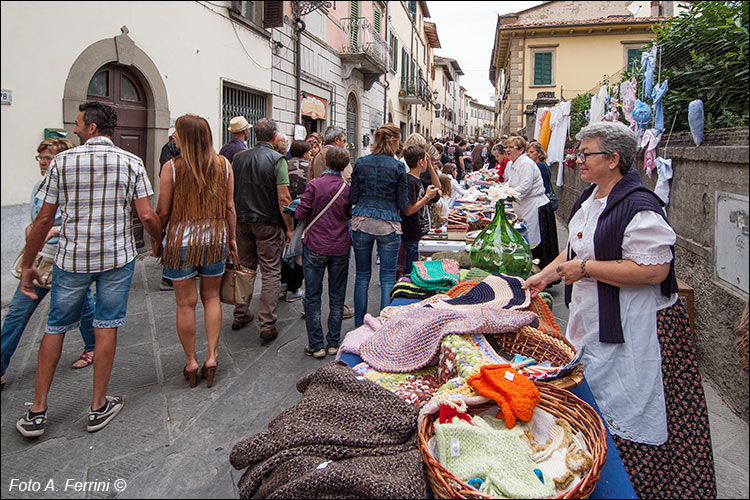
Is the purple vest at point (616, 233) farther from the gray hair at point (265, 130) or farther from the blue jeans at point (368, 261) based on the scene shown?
the gray hair at point (265, 130)

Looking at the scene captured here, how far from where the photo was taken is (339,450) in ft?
4.21

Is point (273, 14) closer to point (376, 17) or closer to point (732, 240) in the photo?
point (732, 240)

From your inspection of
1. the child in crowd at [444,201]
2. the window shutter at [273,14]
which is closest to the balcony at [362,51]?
the child in crowd at [444,201]

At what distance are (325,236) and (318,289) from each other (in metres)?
0.42

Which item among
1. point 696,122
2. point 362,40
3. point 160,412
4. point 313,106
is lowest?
point 160,412

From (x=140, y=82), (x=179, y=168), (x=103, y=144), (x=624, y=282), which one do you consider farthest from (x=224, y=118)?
(x=624, y=282)

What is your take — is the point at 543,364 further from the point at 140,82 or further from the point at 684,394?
the point at 140,82

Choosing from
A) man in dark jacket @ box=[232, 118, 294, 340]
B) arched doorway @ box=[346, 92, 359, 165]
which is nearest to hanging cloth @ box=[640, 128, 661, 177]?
man in dark jacket @ box=[232, 118, 294, 340]

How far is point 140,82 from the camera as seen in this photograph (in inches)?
67.7

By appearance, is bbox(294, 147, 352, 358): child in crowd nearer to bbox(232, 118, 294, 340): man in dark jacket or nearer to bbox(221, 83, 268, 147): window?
bbox(232, 118, 294, 340): man in dark jacket

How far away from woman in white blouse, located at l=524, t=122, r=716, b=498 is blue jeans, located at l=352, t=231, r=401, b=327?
6.47ft

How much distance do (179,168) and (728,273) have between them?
256 cm

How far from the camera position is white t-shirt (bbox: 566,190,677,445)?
6.09 feet

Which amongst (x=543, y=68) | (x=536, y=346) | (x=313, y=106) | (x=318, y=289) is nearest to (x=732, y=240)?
(x=536, y=346)
